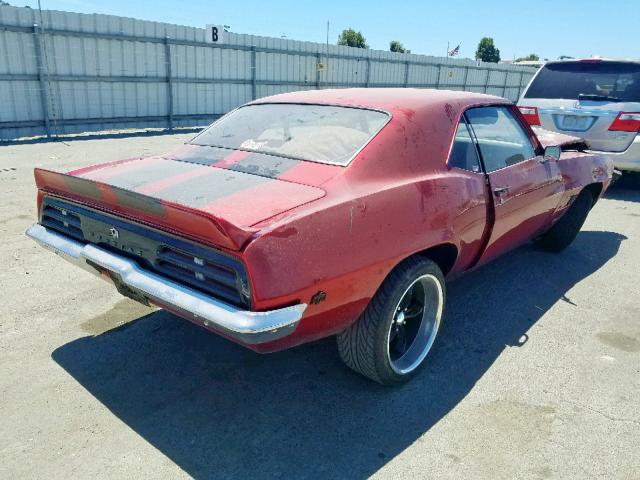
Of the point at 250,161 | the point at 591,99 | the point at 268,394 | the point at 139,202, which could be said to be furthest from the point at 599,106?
the point at 139,202

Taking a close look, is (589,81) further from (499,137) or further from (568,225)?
(499,137)

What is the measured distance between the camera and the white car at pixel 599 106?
6.78 m

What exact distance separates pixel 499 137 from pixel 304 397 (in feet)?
7.56

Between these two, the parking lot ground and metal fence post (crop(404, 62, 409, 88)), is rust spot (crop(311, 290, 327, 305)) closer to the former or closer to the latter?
the parking lot ground

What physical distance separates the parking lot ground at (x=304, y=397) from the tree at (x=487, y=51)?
284 feet

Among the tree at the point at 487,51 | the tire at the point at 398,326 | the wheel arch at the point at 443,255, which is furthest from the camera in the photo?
the tree at the point at 487,51

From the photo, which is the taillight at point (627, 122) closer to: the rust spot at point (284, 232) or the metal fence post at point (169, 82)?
the rust spot at point (284, 232)

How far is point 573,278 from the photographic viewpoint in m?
4.39

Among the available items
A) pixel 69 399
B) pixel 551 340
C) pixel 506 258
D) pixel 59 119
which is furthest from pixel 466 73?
pixel 69 399

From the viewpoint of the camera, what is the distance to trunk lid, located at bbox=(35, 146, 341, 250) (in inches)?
80.9

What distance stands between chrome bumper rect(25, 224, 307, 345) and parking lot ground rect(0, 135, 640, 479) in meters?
0.58

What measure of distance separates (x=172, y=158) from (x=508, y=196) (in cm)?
218

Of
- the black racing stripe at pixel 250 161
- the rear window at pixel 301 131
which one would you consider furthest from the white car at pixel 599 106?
the black racing stripe at pixel 250 161

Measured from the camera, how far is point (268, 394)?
8.71 ft
